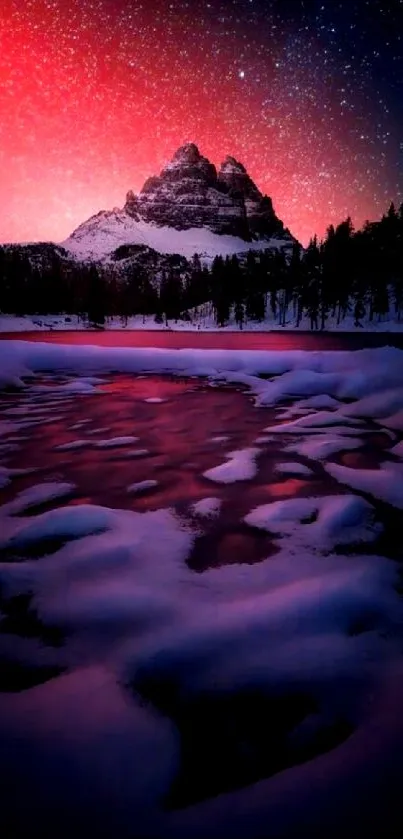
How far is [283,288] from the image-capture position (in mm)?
77875

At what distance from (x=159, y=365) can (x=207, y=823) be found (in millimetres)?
11945

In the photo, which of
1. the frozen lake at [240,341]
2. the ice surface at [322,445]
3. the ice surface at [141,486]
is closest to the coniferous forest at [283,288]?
the frozen lake at [240,341]

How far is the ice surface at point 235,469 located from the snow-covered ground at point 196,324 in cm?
5774

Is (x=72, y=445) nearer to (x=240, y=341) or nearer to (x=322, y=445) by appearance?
(x=322, y=445)

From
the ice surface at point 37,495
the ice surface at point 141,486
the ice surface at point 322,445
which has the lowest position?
the ice surface at point 37,495

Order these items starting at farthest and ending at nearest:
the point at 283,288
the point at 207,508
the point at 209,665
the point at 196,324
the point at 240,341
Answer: the point at 196,324 → the point at 283,288 → the point at 240,341 → the point at 207,508 → the point at 209,665

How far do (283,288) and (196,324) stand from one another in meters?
18.0

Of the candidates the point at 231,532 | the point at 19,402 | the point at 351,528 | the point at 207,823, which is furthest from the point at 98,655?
the point at 19,402

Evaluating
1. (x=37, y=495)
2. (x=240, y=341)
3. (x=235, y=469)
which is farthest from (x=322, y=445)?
(x=240, y=341)

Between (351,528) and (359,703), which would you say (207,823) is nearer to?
(359,703)

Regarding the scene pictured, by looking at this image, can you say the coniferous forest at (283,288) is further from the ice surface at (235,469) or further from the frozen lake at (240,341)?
the ice surface at (235,469)

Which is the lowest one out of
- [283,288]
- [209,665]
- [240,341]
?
[209,665]

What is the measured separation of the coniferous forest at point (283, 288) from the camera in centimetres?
5925

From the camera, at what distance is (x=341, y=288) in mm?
60906
